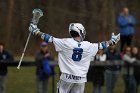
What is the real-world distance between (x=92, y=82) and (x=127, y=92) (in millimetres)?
935

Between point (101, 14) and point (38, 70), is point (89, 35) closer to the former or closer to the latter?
point (101, 14)

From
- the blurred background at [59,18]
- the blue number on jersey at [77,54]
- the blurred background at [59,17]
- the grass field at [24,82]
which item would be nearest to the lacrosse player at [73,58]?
the blue number on jersey at [77,54]

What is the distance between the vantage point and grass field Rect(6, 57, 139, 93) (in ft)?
57.8

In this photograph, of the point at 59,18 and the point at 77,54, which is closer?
the point at 77,54

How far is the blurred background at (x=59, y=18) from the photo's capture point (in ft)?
99.1

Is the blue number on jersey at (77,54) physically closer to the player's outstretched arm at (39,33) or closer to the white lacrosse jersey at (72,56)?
the white lacrosse jersey at (72,56)

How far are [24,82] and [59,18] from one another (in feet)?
44.6

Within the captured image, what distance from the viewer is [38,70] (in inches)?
640

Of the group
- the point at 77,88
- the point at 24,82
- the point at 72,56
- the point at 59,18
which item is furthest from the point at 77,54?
the point at 59,18

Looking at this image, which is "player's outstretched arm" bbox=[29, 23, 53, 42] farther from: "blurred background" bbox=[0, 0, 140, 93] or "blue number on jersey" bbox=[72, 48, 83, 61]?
"blurred background" bbox=[0, 0, 140, 93]

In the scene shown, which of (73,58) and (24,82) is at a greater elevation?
(73,58)

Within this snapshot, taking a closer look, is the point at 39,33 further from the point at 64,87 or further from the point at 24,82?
the point at 24,82

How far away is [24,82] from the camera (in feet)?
63.3

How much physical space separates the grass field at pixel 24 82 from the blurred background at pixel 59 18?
799cm
